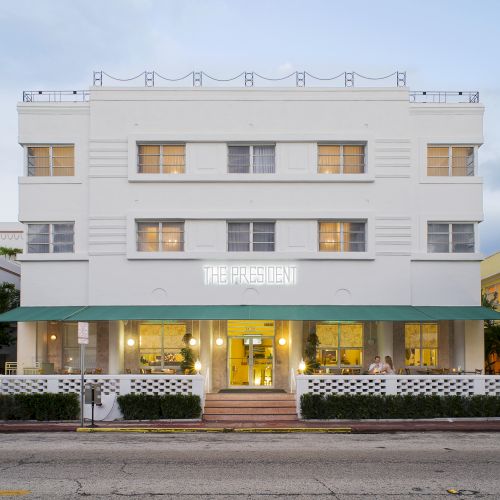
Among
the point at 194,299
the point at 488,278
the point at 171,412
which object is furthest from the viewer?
the point at 488,278

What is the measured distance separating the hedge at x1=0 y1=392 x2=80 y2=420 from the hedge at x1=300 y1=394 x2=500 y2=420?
7.29 meters

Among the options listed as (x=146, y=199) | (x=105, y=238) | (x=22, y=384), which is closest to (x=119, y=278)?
(x=105, y=238)

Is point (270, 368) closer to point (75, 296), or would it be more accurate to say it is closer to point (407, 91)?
point (75, 296)

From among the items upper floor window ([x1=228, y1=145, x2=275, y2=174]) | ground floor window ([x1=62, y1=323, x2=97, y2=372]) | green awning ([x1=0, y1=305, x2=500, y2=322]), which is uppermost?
upper floor window ([x1=228, y1=145, x2=275, y2=174])

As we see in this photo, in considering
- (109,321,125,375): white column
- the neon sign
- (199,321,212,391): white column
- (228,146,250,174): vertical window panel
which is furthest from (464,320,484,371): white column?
(109,321,125,375): white column

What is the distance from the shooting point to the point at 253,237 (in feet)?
83.6

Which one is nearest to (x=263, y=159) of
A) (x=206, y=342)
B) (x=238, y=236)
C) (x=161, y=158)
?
(x=238, y=236)

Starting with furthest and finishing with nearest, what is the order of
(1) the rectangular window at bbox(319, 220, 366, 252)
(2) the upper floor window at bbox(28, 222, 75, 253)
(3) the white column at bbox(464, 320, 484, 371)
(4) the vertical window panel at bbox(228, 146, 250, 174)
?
(2) the upper floor window at bbox(28, 222, 75, 253) → (4) the vertical window panel at bbox(228, 146, 250, 174) → (1) the rectangular window at bbox(319, 220, 366, 252) → (3) the white column at bbox(464, 320, 484, 371)

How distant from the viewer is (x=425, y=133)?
84.3 feet

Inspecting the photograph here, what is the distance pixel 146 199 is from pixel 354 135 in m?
8.36

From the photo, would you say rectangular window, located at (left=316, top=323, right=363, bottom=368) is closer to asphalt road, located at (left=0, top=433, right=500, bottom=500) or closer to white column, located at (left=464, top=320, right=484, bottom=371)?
white column, located at (left=464, top=320, right=484, bottom=371)

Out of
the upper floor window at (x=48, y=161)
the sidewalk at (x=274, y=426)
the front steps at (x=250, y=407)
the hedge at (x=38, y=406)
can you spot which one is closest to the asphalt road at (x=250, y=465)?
the sidewalk at (x=274, y=426)

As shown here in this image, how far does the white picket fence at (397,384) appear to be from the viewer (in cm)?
2098

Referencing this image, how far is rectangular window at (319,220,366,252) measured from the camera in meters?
25.6
